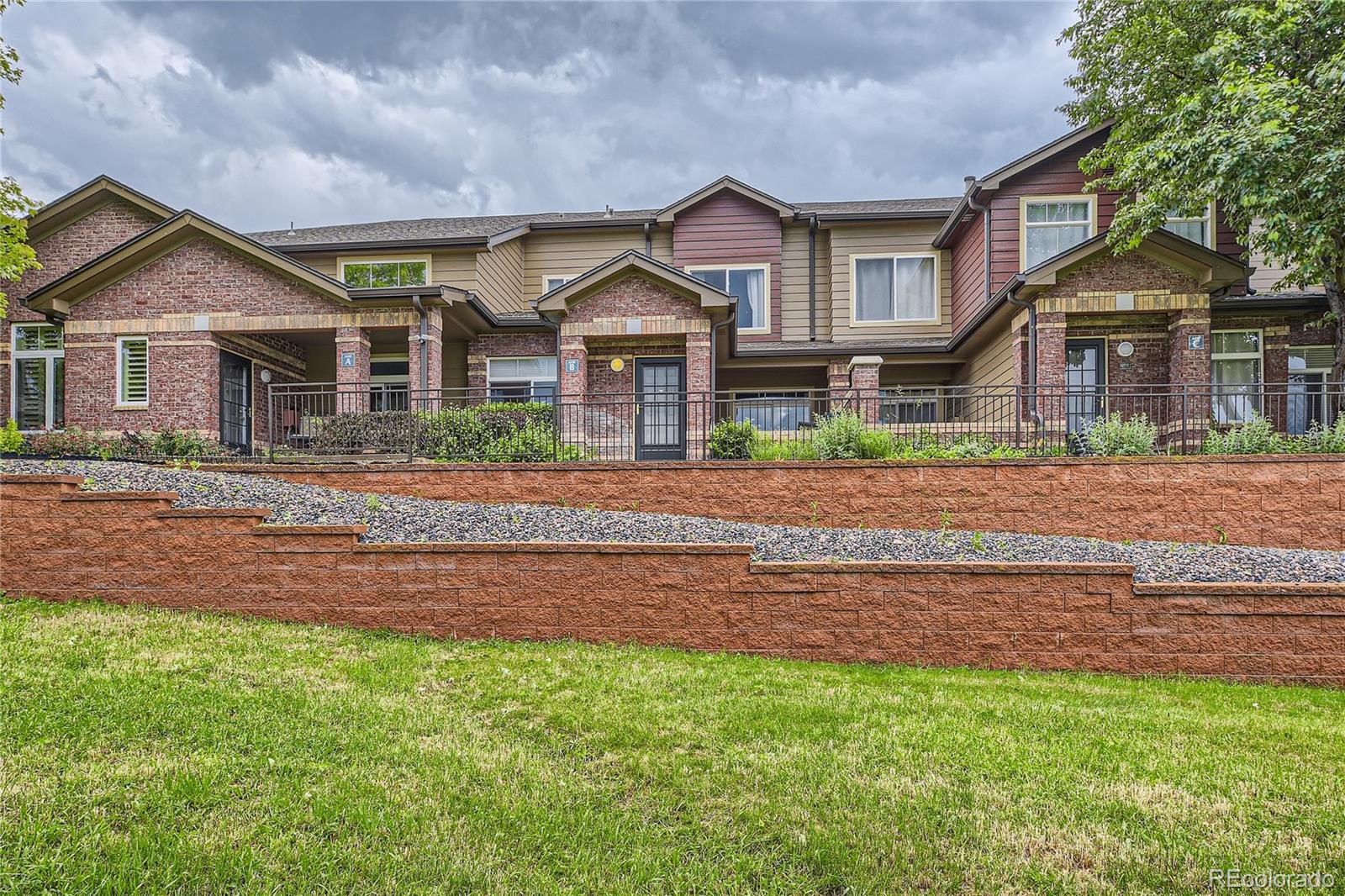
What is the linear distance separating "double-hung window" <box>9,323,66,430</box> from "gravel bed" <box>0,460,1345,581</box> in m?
9.94

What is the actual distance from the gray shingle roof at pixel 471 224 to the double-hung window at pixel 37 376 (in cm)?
490

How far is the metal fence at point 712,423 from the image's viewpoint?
1096 cm

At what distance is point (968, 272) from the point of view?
17.5m

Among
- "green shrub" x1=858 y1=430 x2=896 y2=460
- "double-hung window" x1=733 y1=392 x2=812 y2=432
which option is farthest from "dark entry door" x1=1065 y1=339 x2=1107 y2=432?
"green shrub" x1=858 y1=430 x2=896 y2=460

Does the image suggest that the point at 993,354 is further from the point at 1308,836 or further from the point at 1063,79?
the point at 1308,836

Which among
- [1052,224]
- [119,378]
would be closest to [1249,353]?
[1052,224]

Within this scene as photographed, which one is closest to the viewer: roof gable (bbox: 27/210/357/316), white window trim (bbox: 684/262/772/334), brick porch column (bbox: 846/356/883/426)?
brick porch column (bbox: 846/356/883/426)

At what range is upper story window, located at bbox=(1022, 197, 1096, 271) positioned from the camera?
16.6 m

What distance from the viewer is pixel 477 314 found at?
659 inches

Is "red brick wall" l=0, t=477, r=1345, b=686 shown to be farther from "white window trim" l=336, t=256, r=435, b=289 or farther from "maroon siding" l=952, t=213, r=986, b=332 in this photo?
"white window trim" l=336, t=256, r=435, b=289

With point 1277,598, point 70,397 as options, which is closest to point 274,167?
point 70,397

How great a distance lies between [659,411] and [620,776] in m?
12.3

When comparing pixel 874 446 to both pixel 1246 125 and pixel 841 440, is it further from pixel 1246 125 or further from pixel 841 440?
pixel 1246 125

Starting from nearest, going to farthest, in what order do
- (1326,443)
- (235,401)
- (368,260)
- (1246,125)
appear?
(1326,443)
(1246,125)
(235,401)
(368,260)
